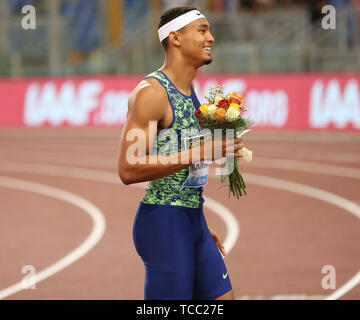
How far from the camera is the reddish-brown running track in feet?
23.8

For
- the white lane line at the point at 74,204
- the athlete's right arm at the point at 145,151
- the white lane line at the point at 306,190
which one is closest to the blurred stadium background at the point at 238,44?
the white lane line at the point at 306,190

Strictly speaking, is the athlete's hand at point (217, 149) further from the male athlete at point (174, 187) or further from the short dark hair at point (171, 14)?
the short dark hair at point (171, 14)

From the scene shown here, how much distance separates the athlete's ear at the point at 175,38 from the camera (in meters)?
4.01

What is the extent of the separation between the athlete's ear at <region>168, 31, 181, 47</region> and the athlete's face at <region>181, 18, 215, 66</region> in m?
0.02

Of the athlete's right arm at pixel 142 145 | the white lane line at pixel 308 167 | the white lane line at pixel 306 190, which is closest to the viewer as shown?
the athlete's right arm at pixel 142 145

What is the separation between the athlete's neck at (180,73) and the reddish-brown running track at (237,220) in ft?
2.62

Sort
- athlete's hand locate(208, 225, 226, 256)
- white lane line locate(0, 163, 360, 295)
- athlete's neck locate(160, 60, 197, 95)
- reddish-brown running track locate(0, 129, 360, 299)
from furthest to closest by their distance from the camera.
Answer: white lane line locate(0, 163, 360, 295) < reddish-brown running track locate(0, 129, 360, 299) < athlete's hand locate(208, 225, 226, 256) < athlete's neck locate(160, 60, 197, 95)

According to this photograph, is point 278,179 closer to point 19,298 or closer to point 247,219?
point 247,219

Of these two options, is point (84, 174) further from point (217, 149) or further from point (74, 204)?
point (217, 149)

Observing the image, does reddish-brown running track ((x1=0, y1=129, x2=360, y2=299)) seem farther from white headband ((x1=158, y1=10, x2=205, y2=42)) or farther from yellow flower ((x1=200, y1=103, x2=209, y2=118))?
white headband ((x1=158, y1=10, x2=205, y2=42))

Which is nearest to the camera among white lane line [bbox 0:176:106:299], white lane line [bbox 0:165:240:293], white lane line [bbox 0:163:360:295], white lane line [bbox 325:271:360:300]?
white lane line [bbox 325:271:360:300]

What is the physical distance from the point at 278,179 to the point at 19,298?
7.11 metres

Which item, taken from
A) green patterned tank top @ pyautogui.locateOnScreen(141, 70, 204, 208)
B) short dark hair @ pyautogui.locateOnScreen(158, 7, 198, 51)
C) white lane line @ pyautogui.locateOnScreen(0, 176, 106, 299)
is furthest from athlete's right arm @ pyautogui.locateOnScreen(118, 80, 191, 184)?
white lane line @ pyautogui.locateOnScreen(0, 176, 106, 299)
